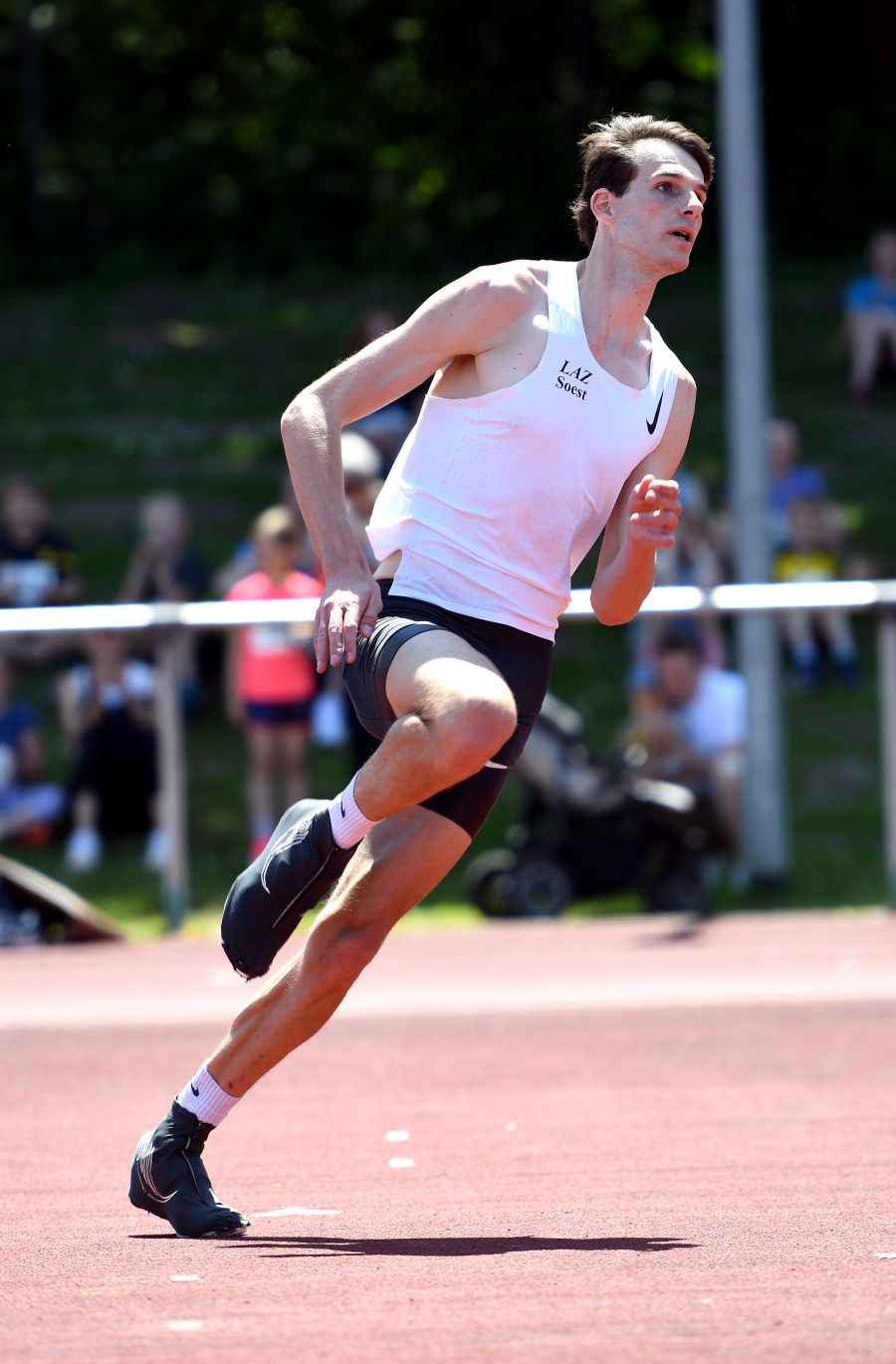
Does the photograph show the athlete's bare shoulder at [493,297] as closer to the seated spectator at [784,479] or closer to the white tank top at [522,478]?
the white tank top at [522,478]

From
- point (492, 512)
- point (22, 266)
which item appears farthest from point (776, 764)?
point (22, 266)

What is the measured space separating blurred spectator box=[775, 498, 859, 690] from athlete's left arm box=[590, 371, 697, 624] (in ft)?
25.4

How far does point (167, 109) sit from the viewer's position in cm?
2523

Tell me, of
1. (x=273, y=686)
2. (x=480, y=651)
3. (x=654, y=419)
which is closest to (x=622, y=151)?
(x=654, y=419)

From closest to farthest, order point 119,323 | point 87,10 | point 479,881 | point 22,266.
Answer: point 479,881, point 119,323, point 22,266, point 87,10

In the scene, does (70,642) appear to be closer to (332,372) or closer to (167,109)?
(332,372)

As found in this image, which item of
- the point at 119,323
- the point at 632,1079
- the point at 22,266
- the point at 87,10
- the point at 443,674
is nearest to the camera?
the point at 443,674

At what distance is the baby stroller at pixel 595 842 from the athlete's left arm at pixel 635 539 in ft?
A: 15.7

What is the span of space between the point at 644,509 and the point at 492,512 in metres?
0.31

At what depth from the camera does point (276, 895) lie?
→ 376cm

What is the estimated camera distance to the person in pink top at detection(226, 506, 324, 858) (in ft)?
31.0

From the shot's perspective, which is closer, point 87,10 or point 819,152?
point 819,152

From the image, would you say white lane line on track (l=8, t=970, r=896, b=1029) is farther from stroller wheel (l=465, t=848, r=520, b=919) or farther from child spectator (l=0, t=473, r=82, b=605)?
child spectator (l=0, t=473, r=82, b=605)

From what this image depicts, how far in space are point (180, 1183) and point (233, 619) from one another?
14.6 feet
